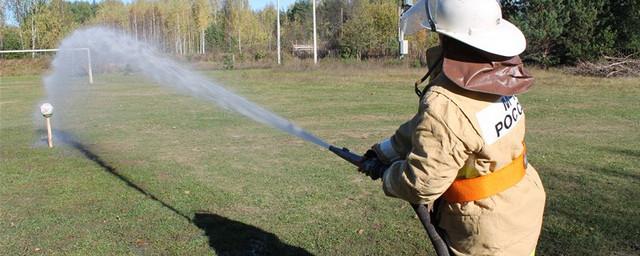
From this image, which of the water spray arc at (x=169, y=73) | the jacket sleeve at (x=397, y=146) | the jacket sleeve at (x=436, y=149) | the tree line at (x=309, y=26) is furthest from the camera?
the tree line at (x=309, y=26)

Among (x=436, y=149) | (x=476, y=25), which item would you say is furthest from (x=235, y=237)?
(x=476, y=25)

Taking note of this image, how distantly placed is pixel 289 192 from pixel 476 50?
538cm

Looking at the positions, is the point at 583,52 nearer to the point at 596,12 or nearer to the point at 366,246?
the point at 596,12

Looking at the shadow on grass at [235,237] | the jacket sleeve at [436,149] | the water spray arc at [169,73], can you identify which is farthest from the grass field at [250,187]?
the jacket sleeve at [436,149]

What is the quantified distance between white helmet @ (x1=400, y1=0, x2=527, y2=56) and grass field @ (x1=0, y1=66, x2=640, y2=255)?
3.27 meters

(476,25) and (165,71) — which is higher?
(476,25)

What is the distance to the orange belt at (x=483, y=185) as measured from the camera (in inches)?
102

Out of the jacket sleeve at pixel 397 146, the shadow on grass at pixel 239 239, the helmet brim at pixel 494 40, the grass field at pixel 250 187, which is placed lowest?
→ the shadow on grass at pixel 239 239

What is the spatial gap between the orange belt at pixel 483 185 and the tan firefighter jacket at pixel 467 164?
3 centimetres

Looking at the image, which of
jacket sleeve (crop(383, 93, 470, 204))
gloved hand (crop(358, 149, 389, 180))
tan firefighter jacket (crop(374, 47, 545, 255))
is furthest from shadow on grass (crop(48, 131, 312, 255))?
jacket sleeve (crop(383, 93, 470, 204))

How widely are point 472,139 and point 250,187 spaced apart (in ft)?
19.1

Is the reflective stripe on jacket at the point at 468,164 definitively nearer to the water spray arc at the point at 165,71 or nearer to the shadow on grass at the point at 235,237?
the water spray arc at the point at 165,71

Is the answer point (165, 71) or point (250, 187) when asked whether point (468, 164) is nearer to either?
point (165, 71)

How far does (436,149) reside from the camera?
7.72 feet
